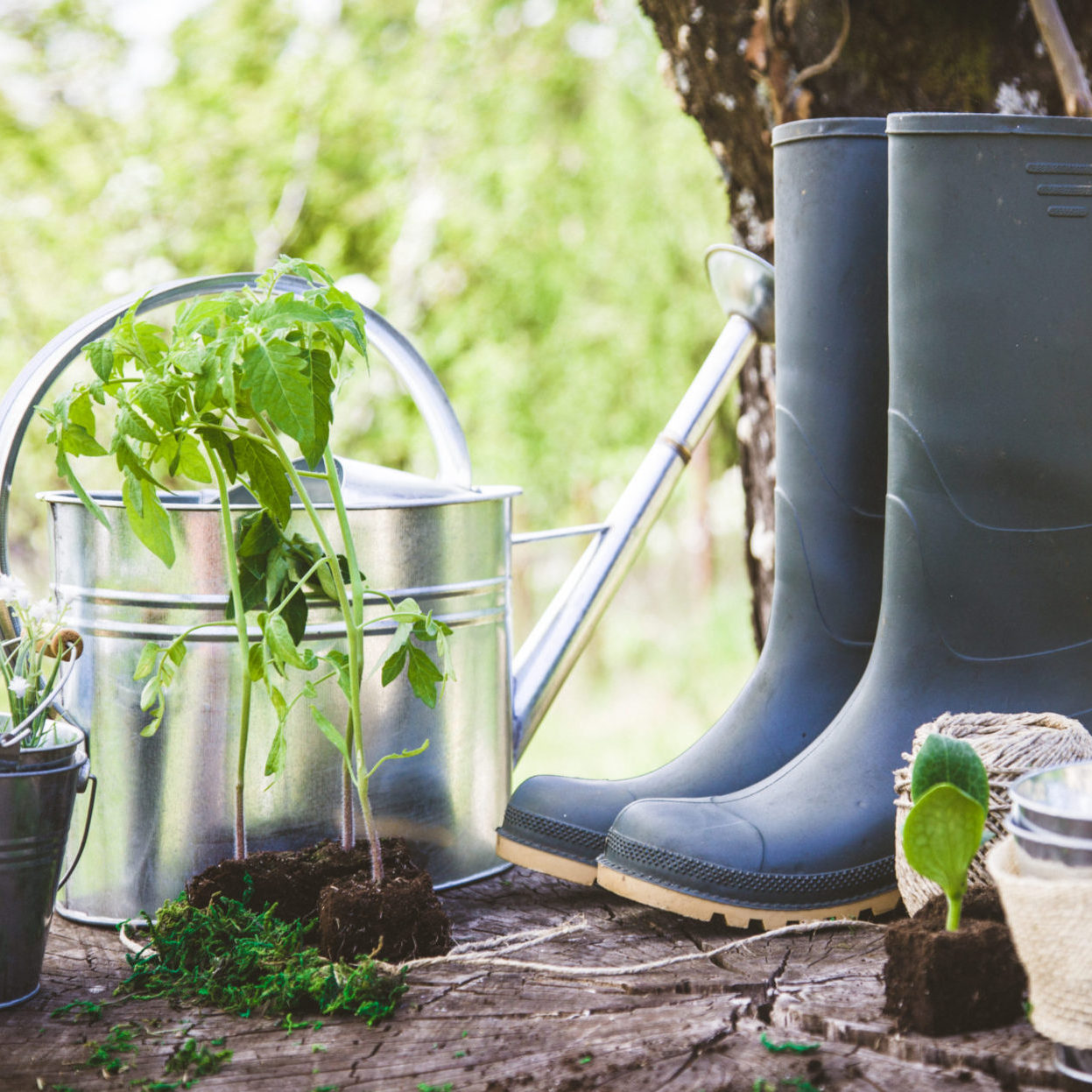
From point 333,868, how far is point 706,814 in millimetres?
371

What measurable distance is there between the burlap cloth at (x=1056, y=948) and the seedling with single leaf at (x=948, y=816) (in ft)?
0.25

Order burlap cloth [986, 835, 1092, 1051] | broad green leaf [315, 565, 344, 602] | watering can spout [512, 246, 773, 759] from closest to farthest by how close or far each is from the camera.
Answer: burlap cloth [986, 835, 1092, 1051] → broad green leaf [315, 565, 344, 602] → watering can spout [512, 246, 773, 759]

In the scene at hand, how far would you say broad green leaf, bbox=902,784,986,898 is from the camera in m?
0.88

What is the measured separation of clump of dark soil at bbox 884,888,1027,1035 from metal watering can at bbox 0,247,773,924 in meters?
0.64

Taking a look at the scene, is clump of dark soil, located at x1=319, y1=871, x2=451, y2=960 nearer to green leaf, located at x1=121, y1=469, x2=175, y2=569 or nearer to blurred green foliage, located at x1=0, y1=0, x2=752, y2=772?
green leaf, located at x1=121, y1=469, x2=175, y2=569

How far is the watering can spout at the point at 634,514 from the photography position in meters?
1.58

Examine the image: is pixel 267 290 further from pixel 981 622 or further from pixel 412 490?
pixel 981 622

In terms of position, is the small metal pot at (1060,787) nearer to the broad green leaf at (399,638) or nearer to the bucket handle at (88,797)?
the broad green leaf at (399,638)

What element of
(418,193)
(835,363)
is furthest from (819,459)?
(418,193)

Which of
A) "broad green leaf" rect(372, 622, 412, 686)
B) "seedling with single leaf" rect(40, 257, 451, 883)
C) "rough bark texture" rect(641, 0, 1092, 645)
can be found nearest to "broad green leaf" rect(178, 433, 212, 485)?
"seedling with single leaf" rect(40, 257, 451, 883)

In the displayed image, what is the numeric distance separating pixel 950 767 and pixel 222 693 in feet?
2.43

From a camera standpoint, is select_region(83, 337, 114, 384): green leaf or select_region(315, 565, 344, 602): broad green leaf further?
select_region(315, 565, 344, 602): broad green leaf

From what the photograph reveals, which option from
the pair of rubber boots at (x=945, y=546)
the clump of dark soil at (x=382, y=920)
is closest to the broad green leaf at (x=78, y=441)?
the clump of dark soil at (x=382, y=920)

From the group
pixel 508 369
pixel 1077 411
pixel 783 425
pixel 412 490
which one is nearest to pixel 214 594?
pixel 412 490
